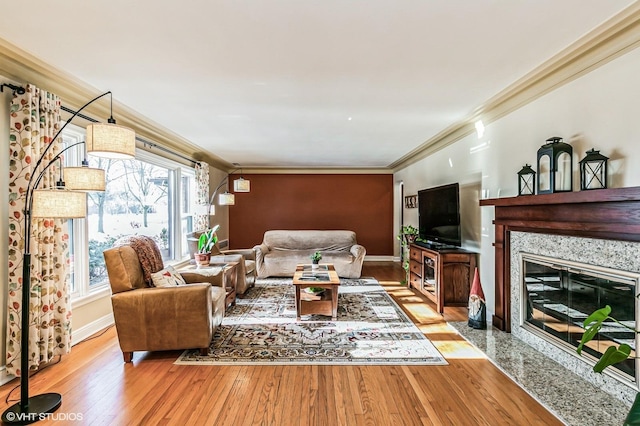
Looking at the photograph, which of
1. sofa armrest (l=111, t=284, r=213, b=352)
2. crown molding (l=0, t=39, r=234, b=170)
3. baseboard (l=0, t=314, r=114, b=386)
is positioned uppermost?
crown molding (l=0, t=39, r=234, b=170)

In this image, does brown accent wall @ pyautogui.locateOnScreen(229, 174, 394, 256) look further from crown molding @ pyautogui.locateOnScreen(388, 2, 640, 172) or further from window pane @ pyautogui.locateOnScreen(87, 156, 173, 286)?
crown molding @ pyautogui.locateOnScreen(388, 2, 640, 172)

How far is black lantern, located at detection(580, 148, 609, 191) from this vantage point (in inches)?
95.6

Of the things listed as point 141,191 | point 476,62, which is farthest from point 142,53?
point 141,191

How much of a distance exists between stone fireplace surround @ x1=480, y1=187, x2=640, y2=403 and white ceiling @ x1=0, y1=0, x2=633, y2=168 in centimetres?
113

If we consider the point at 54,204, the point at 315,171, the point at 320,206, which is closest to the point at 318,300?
the point at 54,204

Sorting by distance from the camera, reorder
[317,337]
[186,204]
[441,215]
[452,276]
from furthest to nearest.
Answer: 1. [186,204]
2. [441,215]
3. [452,276]
4. [317,337]

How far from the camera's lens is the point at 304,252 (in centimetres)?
681

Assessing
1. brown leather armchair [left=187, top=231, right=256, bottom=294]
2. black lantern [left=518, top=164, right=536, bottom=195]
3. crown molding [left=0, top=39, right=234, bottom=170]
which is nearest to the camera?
crown molding [left=0, top=39, right=234, bottom=170]

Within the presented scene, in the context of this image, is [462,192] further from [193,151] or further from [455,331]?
[193,151]

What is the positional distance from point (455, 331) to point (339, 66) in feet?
9.54

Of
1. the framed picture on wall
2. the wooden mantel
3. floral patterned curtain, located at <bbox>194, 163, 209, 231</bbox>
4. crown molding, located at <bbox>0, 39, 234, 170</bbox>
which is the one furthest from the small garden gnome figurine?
floral patterned curtain, located at <bbox>194, 163, 209, 231</bbox>

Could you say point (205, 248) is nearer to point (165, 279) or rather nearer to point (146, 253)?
point (146, 253)

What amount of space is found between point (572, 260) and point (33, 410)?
399cm

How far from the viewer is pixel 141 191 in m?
4.97
